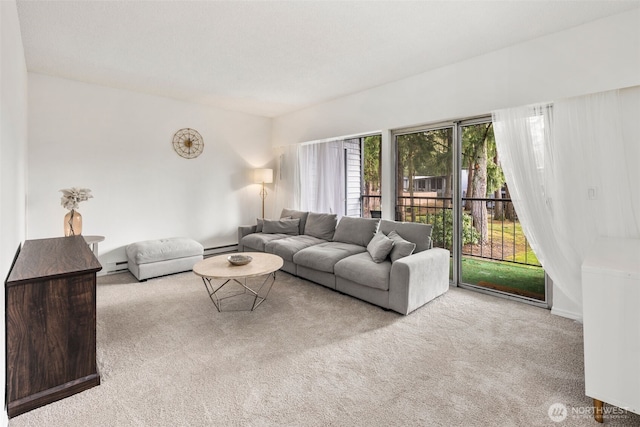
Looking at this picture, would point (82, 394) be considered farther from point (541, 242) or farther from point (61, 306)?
point (541, 242)

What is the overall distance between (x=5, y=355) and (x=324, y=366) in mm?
1793

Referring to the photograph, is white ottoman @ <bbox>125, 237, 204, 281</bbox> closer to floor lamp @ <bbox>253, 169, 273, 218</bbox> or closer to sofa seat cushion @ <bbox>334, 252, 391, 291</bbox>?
floor lamp @ <bbox>253, 169, 273, 218</bbox>

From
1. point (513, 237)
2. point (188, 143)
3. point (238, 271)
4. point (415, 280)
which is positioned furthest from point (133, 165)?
point (513, 237)

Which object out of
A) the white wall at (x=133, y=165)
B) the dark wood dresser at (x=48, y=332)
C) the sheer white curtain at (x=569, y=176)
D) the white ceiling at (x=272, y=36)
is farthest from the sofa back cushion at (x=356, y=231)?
the dark wood dresser at (x=48, y=332)

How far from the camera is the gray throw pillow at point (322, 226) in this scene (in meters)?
4.70

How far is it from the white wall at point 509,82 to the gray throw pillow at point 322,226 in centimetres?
81

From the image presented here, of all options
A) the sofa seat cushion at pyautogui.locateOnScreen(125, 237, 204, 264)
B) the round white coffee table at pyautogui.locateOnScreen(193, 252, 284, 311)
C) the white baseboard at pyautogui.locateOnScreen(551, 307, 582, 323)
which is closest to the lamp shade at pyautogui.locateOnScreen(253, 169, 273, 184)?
the sofa seat cushion at pyautogui.locateOnScreen(125, 237, 204, 264)

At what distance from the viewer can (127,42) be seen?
3.00 meters

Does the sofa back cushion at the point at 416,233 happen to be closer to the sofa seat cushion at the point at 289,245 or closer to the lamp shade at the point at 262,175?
the sofa seat cushion at the point at 289,245

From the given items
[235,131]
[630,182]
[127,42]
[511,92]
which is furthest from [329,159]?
[630,182]

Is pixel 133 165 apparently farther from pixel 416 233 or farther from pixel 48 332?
pixel 416 233

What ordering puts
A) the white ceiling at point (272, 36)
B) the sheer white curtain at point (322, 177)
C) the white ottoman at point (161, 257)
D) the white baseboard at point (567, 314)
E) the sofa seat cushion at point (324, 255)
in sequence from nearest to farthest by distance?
the white ceiling at point (272, 36)
the white baseboard at point (567, 314)
the sofa seat cushion at point (324, 255)
the white ottoman at point (161, 257)
the sheer white curtain at point (322, 177)

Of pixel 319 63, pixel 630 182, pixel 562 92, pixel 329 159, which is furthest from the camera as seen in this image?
pixel 329 159

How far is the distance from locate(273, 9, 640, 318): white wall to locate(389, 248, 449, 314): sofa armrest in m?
1.08
